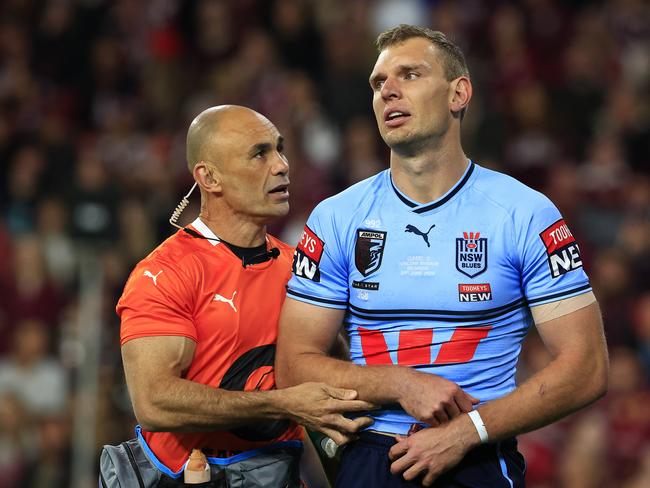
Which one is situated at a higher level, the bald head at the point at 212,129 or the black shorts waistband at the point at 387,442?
the bald head at the point at 212,129

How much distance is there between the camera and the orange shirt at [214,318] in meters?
4.23

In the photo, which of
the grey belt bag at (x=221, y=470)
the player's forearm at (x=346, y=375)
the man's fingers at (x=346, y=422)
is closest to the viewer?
the player's forearm at (x=346, y=375)

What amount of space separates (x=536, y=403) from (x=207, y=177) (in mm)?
1649

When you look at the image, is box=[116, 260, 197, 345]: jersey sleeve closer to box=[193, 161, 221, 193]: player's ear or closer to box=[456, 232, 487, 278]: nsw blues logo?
box=[193, 161, 221, 193]: player's ear

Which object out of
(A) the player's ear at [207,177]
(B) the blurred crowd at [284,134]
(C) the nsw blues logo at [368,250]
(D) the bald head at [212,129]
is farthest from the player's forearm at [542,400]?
(B) the blurred crowd at [284,134]

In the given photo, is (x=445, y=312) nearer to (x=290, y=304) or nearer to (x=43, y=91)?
(x=290, y=304)

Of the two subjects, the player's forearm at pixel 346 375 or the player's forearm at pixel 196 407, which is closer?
the player's forearm at pixel 346 375

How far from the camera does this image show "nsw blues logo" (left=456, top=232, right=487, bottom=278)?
12.6ft

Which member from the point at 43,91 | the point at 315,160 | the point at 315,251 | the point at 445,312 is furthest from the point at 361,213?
the point at 43,91

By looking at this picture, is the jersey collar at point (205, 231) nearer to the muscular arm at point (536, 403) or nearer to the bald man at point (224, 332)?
the bald man at point (224, 332)

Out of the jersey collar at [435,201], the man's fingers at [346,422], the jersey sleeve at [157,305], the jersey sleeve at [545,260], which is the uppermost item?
the jersey collar at [435,201]

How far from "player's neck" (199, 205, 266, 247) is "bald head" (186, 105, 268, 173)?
23 cm

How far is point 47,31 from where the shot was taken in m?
12.1

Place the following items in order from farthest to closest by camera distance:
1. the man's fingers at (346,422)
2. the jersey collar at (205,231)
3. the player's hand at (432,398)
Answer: the jersey collar at (205,231) < the man's fingers at (346,422) < the player's hand at (432,398)
